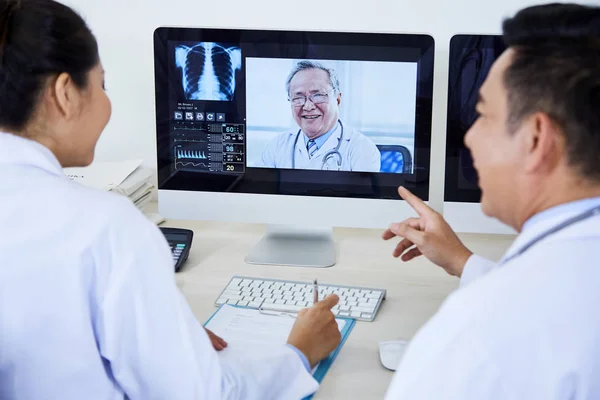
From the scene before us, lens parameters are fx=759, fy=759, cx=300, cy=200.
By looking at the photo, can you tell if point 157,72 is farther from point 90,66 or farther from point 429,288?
point 429,288

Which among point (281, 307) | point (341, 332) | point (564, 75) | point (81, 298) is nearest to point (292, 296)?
point (281, 307)

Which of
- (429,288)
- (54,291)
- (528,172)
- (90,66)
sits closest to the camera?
(528,172)

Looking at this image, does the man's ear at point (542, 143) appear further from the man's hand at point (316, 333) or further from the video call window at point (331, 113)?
the video call window at point (331, 113)

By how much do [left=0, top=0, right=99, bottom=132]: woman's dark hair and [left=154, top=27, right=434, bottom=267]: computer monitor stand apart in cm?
64

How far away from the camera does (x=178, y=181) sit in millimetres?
1856

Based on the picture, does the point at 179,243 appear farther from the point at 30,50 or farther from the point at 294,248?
the point at 30,50

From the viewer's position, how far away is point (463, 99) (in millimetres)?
1732

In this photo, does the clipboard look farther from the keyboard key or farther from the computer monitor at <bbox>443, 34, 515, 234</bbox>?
the computer monitor at <bbox>443, 34, 515, 234</bbox>

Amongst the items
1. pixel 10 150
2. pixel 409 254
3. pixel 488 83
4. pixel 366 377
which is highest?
pixel 488 83

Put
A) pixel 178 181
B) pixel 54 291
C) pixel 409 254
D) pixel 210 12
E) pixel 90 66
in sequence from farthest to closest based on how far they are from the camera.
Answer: pixel 210 12
pixel 178 181
pixel 409 254
pixel 90 66
pixel 54 291

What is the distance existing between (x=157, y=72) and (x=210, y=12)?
44 cm

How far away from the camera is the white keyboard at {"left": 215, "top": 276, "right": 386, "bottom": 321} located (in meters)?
1.55

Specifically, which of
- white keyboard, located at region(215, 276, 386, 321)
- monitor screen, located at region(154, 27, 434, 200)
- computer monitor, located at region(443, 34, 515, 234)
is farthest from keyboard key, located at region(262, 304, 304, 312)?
computer monitor, located at region(443, 34, 515, 234)

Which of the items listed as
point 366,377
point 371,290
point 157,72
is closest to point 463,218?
point 371,290
